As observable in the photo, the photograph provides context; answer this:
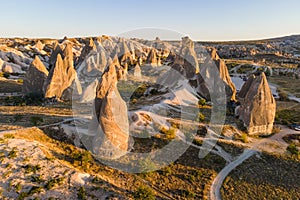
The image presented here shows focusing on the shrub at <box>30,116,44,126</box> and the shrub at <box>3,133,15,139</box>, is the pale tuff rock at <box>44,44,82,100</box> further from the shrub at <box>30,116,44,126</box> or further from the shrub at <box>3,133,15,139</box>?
the shrub at <box>3,133,15,139</box>

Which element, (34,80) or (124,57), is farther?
(124,57)

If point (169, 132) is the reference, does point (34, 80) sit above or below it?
above

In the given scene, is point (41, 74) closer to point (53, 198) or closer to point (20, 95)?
point (20, 95)

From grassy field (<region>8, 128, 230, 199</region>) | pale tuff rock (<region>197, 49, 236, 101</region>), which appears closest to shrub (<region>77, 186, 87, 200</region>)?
grassy field (<region>8, 128, 230, 199</region>)

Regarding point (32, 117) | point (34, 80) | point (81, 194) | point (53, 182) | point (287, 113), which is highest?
point (34, 80)

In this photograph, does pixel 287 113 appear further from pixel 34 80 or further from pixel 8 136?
pixel 34 80

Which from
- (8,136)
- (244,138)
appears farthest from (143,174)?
(244,138)
